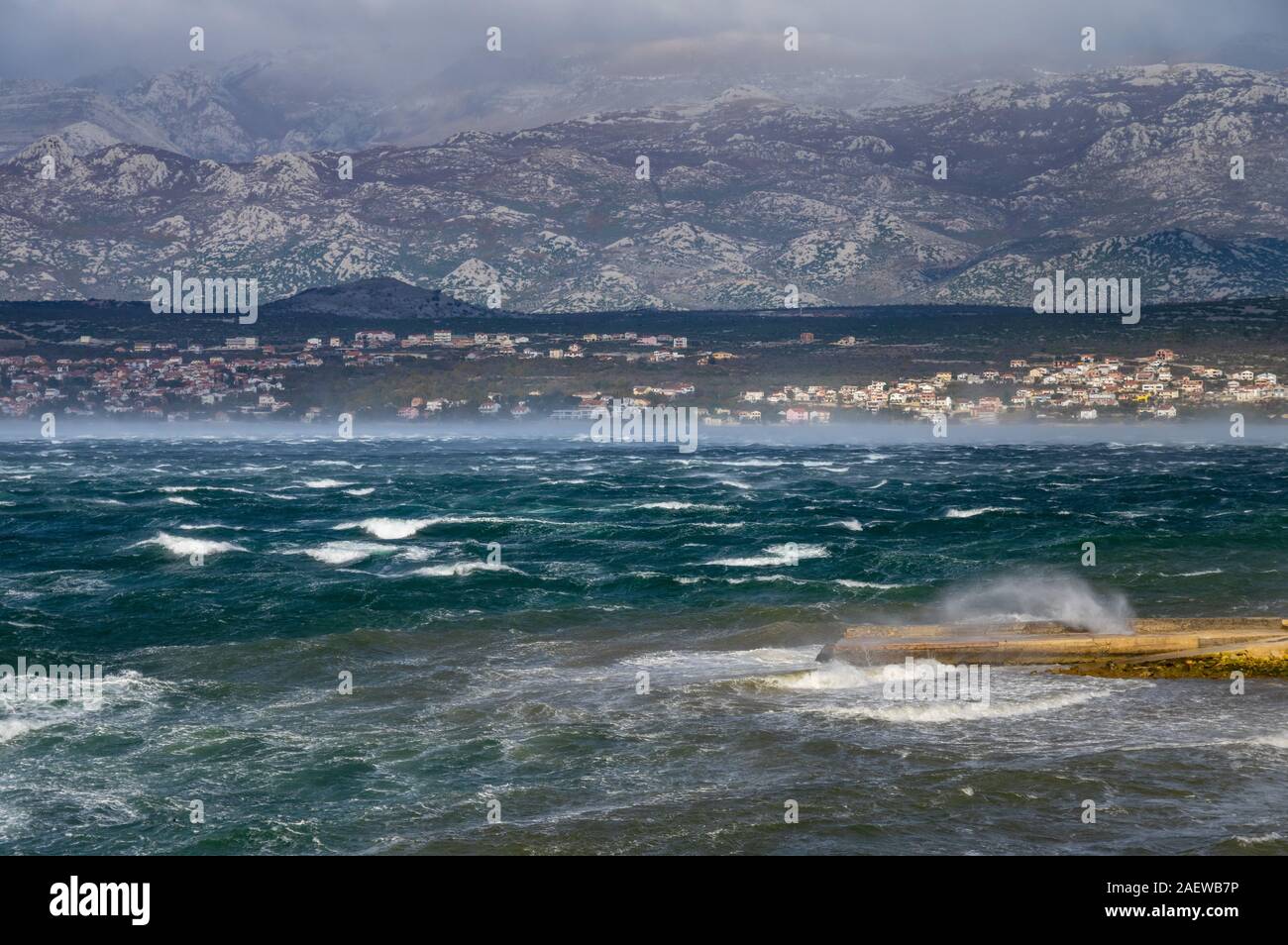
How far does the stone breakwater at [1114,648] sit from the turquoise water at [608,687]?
1145 millimetres

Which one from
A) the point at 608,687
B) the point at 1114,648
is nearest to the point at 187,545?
the point at 608,687

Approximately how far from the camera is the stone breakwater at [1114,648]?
1638 inches

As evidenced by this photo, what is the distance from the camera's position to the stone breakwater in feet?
136

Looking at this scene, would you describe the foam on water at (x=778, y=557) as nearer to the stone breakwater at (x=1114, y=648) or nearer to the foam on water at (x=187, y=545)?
the stone breakwater at (x=1114, y=648)

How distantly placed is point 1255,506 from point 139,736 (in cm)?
8095

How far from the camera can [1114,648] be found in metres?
43.1

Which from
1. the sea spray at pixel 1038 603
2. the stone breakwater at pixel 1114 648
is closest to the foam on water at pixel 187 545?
the sea spray at pixel 1038 603

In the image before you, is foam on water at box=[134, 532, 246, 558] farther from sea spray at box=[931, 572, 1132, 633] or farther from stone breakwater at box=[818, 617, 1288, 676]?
stone breakwater at box=[818, 617, 1288, 676]

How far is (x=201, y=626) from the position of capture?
5397 centimetres

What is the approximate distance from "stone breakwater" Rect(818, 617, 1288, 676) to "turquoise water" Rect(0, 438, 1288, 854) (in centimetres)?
115

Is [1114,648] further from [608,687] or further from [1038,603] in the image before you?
Result: [608,687]

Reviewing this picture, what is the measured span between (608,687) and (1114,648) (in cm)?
1617
